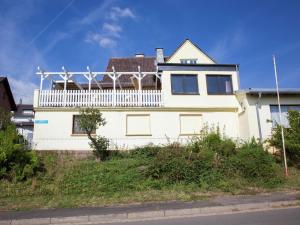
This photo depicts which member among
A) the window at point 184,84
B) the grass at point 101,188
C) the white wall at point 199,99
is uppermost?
the window at point 184,84

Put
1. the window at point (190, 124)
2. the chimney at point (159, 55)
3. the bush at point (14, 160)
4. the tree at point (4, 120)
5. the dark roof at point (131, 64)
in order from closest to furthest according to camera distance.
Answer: the bush at point (14, 160) < the tree at point (4, 120) < the window at point (190, 124) < the chimney at point (159, 55) < the dark roof at point (131, 64)

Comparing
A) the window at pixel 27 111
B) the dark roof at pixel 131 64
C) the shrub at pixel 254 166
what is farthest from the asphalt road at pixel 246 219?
the window at pixel 27 111

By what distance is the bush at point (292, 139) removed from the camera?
43.7ft

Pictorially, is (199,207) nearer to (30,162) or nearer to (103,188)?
(103,188)

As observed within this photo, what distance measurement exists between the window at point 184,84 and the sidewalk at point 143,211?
10.1 m

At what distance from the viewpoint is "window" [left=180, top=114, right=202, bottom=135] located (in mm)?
17312

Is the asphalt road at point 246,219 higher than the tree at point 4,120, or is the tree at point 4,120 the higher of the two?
the tree at point 4,120

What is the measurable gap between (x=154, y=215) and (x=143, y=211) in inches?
12.9

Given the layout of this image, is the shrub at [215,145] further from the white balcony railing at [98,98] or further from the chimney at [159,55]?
the chimney at [159,55]

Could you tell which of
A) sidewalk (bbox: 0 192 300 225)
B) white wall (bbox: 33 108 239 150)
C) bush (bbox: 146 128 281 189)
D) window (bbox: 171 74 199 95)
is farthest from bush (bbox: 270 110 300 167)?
window (bbox: 171 74 199 95)

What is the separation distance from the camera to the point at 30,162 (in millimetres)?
12234

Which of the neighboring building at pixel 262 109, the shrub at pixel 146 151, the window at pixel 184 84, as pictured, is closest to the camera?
the shrub at pixel 146 151

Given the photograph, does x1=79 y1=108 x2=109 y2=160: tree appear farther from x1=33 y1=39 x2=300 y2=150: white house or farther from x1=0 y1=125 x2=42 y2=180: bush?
x1=0 y1=125 x2=42 y2=180: bush

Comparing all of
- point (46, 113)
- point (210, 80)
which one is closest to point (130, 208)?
point (46, 113)
